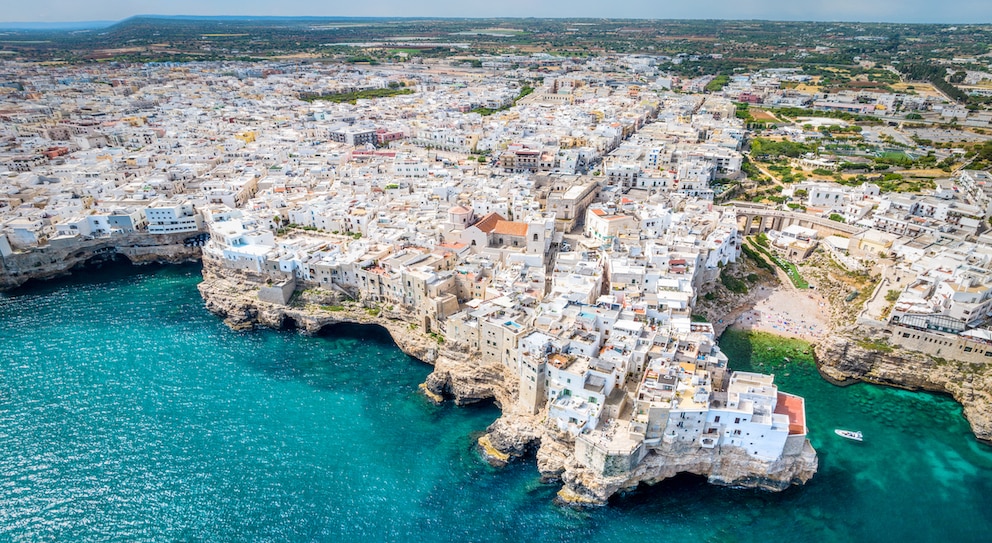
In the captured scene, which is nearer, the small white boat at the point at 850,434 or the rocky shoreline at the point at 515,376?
the rocky shoreline at the point at 515,376

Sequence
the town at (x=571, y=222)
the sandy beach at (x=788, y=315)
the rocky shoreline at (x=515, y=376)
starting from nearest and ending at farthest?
1. the rocky shoreline at (x=515, y=376)
2. the town at (x=571, y=222)
3. the sandy beach at (x=788, y=315)

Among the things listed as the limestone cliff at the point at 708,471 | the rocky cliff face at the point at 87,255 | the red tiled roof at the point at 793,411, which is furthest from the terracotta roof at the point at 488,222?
the rocky cliff face at the point at 87,255

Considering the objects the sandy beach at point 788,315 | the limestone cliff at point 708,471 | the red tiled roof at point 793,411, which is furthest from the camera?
the sandy beach at point 788,315

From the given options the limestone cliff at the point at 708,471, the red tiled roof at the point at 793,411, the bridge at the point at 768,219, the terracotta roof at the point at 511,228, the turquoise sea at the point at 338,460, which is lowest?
the turquoise sea at the point at 338,460

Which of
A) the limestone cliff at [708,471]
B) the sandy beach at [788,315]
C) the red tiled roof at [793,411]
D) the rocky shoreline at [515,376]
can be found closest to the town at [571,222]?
the red tiled roof at [793,411]

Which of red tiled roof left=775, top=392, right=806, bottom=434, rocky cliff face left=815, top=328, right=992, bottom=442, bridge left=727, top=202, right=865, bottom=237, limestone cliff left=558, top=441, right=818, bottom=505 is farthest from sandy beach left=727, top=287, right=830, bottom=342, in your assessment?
limestone cliff left=558, top=441, right=818, bottom=505

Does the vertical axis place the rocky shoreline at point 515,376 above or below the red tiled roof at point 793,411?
below

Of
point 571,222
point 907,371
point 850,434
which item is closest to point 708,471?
point 850,434

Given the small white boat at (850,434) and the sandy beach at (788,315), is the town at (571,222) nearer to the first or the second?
the sandy beach at (788,315)
